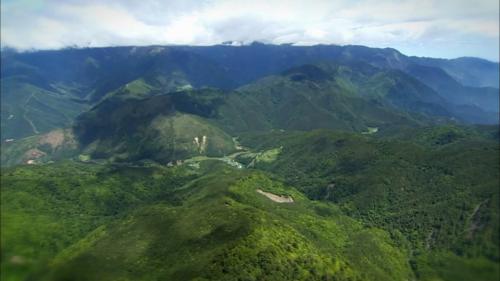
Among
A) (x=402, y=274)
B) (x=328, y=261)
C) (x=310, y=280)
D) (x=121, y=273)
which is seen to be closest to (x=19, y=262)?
(x=121, y=273)

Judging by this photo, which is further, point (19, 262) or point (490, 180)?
point (490, 180)

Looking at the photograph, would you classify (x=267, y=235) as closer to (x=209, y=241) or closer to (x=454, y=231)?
(x=209, y=241)

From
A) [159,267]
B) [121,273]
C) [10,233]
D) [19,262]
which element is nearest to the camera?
[19,262]

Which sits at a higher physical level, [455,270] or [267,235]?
[455,270]

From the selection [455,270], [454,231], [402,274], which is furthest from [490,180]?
[455,270]

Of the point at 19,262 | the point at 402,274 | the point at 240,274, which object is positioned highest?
the point at 19,262

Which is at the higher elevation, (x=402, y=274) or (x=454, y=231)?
(x=454, y=231)

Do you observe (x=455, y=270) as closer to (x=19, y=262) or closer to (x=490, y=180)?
(x=19, y=262)

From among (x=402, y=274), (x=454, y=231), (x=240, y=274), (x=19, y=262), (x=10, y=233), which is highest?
(x=19, y=262)

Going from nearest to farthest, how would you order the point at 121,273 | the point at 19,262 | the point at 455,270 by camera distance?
1. the point at 19,262
2. the point at 455,270
3. the point at 121,273
